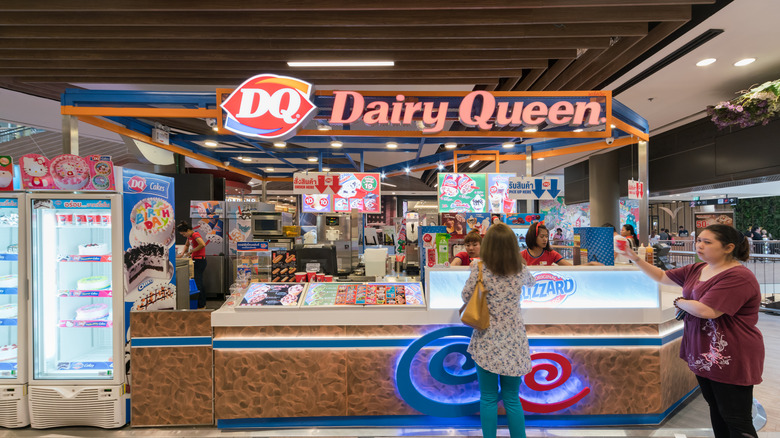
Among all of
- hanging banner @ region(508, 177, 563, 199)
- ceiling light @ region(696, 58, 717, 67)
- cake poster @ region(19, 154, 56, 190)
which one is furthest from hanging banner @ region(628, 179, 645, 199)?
cake poster @ region(19, 154, 56, 190)

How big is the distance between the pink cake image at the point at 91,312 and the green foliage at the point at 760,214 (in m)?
14.2

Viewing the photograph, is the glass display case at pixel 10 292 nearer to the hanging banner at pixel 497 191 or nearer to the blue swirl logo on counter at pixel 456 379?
the blue swirl logo on counter at pixel 456 379

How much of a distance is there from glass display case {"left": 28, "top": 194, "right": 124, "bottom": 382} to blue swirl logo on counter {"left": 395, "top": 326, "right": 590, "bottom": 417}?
251 cm

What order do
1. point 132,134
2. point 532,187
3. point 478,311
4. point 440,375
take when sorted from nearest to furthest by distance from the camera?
point 478,311 < point 440,375 < point 532,187 < point 132,134

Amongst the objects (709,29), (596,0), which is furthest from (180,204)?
(709,29)

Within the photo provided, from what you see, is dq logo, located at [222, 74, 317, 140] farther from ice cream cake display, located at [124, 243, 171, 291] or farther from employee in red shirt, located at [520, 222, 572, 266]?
employee in red shirt, located at [520, 222, 572, 266]

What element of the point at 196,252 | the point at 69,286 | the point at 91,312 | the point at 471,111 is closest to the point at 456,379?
the point at 471,111

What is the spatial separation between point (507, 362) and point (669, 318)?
1886 millimetres

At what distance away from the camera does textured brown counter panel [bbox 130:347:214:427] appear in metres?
3.11

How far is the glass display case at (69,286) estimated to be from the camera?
123 inches

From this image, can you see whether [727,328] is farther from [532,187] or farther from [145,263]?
[145,263]

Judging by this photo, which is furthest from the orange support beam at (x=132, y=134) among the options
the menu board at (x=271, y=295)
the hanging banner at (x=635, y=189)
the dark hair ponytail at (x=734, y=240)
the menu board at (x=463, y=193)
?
the hanging banner at (x=635, y=189)

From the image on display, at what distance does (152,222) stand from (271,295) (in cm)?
140

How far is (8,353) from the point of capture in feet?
11.0
